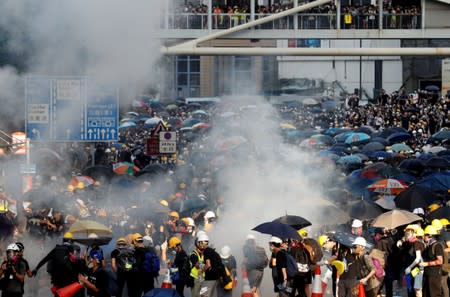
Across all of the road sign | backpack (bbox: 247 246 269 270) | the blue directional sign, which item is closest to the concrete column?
the road sign

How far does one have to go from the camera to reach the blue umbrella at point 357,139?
4259 centimetres

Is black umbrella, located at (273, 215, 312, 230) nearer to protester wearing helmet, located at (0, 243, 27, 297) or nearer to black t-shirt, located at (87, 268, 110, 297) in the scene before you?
black t-shirt, located at (87, 268, 110, 297)

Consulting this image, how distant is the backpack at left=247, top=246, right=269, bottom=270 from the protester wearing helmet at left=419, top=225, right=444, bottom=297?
2.21m

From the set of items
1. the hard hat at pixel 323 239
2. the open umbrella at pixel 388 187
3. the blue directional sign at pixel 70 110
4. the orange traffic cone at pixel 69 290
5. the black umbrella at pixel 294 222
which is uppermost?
the blue directional sign at pixel 70 110

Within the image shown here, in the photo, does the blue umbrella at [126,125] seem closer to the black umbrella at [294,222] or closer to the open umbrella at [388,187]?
the open umbrella at [388,187]

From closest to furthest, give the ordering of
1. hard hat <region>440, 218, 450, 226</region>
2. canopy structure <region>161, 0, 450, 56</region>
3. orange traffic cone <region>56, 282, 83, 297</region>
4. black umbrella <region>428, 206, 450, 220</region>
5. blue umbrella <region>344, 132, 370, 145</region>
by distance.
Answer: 1. orange traffic cone <region>56, 282, 83, 297</region>
2. hard hat <region>440, 218, 450, 226</region>
3. black umbrella <region>428, 206, 450, 220</region>
4. canopy structure <region>161, 0, 450, 56</region>
5. blue umbrella <region>344, 132, 370, 145</region>

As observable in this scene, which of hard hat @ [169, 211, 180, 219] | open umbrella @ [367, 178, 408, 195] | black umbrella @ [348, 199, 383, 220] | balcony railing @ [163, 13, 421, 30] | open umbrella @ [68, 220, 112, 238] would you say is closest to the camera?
open umbrella @ [68, 220, 112, 238]

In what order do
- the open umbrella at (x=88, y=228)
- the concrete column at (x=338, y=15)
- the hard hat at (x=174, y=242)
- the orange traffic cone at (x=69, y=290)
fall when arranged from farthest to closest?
1. the concrete column at (x=338, y=15)
2. the open umbrella at (x=88, y=228)
3. the hard hat at (x=174, y=242)
4. the orange traffic cone at (x=69, y=290)

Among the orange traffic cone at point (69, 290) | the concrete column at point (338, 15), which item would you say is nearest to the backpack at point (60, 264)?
the orange traffic cone at point (69, 290)

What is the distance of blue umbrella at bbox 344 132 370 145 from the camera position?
42.6 m

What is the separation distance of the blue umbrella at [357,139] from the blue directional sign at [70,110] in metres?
9.66

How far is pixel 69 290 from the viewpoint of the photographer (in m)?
18.1

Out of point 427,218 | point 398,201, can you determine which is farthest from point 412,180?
point 427,218

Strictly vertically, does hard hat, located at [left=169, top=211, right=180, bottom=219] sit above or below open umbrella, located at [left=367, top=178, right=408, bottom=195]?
below
